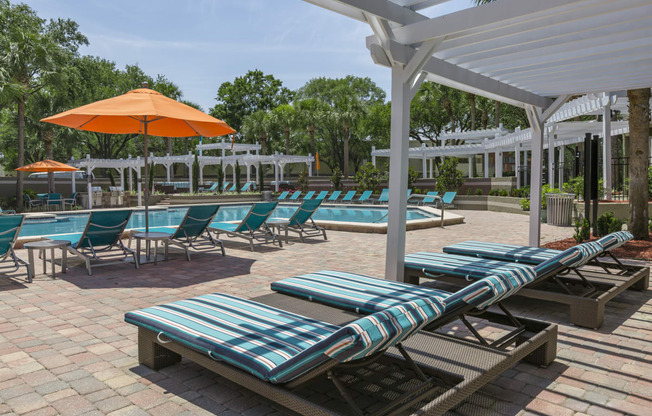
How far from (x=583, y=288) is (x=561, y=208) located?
8.71m

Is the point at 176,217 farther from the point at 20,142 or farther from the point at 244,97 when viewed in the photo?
→ the point at 244,97

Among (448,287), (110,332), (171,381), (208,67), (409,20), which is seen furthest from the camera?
(208,67)

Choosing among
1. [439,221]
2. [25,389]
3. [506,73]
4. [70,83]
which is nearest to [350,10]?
[506,73]

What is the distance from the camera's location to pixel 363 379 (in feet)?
9.39

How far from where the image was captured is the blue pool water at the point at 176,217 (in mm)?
13892

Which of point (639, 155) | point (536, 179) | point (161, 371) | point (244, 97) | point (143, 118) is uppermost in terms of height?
point (244, 97)

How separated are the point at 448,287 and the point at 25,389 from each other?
431cm

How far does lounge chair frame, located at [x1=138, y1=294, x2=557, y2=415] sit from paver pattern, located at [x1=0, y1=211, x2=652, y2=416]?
0.21 meters

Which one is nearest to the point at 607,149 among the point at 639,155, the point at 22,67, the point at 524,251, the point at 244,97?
the point at 639,155

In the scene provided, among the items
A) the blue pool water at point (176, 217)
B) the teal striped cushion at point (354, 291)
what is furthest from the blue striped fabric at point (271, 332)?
the blue pool water at point (176, 217)

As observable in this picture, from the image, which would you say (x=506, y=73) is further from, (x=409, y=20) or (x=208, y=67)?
(x=208, y=67)

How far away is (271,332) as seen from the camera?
293 centimetres

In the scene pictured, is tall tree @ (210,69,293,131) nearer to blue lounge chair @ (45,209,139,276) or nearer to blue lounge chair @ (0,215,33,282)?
blue lounge chair @ (45,209,139,276)

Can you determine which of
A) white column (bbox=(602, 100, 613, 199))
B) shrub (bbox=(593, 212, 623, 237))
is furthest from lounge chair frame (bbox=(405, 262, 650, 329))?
white column (bbox=(602, 100, 613, 199))
